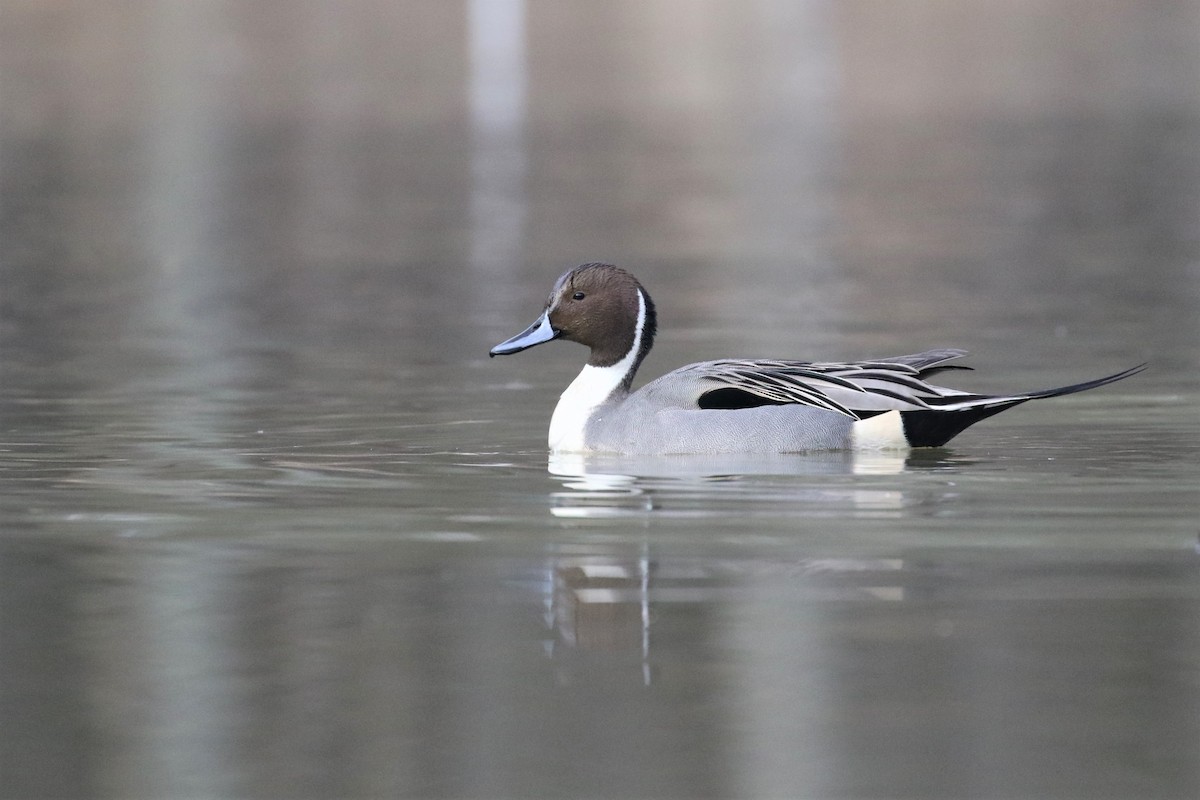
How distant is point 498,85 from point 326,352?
43.2m

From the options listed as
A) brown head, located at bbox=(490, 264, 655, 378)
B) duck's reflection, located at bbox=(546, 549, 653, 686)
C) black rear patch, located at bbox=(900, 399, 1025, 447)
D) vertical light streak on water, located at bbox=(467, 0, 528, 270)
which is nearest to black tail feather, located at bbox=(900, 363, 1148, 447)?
black rear patch, located at bbox=(900, 399, 1025, 447)

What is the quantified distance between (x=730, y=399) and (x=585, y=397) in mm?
776

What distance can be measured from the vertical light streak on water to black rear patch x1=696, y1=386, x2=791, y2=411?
11541 millimetres

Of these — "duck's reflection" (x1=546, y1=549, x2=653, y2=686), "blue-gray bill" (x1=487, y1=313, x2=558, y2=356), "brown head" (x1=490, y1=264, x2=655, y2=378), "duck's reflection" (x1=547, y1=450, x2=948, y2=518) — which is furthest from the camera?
"brown head" (x1=490, y1=264, x2=655, y2=378)

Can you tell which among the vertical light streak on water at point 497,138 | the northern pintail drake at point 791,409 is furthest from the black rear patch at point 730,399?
the vertical light streak on water at point 497,138

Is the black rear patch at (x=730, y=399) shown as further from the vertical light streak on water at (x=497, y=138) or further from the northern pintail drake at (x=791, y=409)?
the vertical light streak on water at (x=497, y=138)

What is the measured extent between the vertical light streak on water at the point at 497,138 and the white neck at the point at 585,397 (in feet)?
35.1

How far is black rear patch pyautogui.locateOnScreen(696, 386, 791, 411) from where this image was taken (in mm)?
10102

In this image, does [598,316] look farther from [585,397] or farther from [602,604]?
[602,604]

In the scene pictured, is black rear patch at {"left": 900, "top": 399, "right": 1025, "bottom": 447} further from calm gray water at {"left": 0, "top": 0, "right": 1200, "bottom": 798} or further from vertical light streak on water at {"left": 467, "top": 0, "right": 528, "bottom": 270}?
vertical light streak on water at {"left": 467, "top": 0, "right": 528, "bottom": 270}

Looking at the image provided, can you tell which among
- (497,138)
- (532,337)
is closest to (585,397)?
(532,337)

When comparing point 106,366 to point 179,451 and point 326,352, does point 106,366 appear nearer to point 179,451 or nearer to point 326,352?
point 326,352

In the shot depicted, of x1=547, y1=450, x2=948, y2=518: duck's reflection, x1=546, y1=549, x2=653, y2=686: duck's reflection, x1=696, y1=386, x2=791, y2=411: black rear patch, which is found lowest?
x1=546, y1=549, x2=653, y2=686: duck's reflection

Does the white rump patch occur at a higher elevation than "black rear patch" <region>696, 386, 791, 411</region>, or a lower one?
lower
